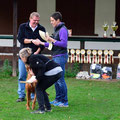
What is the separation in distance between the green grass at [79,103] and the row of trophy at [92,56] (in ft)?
4.31

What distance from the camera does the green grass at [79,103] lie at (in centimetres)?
706

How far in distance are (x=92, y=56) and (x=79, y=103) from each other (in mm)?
4570

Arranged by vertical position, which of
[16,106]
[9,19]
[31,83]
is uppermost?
[9,19]

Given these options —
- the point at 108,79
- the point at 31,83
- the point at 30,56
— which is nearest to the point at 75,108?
the point at 31,83

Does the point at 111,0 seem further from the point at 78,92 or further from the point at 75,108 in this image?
the point at 75,108

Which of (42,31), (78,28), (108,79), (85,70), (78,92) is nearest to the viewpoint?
(42,31)

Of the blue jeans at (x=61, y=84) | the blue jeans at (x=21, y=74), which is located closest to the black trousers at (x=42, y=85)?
the blue jeans at (x=61, y=84)

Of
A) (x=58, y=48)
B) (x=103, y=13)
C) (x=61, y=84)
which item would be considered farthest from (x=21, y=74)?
(x=103, y=13)

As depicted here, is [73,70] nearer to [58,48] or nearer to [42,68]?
[58,48]

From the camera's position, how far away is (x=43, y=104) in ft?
23.5

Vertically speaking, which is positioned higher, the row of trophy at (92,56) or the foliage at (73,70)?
the row of trophy at (92,56)

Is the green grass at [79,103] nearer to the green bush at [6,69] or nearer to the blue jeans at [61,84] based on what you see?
the blue jeans at [61,84]

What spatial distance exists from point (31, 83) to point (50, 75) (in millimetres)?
638

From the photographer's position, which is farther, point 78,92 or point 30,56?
point 78,92
